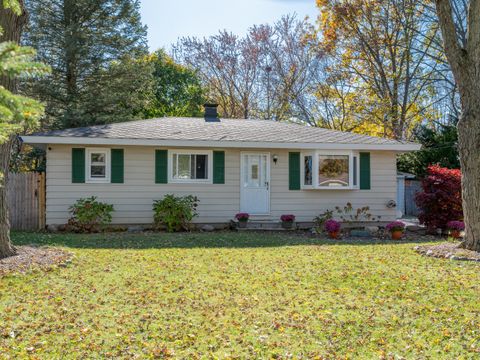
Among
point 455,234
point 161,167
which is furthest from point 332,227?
point 161,167

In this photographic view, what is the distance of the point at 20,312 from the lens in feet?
16.0

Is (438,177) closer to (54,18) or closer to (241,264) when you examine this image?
(241,264)

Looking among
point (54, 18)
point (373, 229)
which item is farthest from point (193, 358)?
point (54, 18)

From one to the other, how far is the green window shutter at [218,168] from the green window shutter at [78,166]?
3.49m

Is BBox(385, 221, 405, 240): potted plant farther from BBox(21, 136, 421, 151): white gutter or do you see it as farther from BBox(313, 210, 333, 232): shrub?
BBox(21, 136, 421, 151): white gutter

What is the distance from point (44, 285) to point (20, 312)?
1130mm

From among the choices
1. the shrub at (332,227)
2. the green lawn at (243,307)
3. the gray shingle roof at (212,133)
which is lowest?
the green lawn at (243,307)

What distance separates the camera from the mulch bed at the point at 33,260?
6.77 meters

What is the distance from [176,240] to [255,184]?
11.9 feet

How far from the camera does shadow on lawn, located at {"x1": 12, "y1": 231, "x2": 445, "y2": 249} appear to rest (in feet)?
31.7

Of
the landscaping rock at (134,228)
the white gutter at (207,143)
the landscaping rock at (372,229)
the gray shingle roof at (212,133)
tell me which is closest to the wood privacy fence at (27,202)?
the white gutter at (207,143)

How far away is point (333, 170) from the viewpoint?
526 inches

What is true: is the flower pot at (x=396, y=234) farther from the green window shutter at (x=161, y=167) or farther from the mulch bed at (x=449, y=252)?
the green window shutter at (x=161, y=167)

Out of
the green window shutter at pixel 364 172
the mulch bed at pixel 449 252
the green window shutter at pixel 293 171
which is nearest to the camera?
the mulch bed at pixel 449 252
